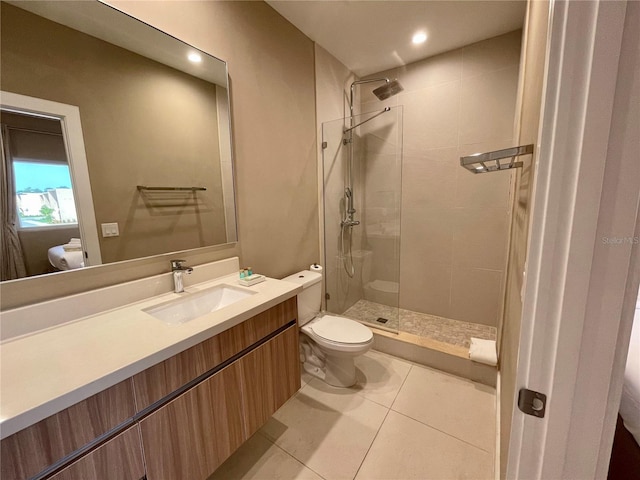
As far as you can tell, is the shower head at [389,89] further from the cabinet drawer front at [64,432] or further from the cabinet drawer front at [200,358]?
the cabinet drawer front at [64,432]

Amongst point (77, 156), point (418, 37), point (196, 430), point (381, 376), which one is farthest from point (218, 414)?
point (418, 37)

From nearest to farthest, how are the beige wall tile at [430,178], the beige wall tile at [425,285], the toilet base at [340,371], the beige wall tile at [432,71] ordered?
1. the toilet base at [340,371]
2. the beige wall tile at [432,71]
3. the beige wall tile at [430,178]
4. the beige wall tile at [425,285]

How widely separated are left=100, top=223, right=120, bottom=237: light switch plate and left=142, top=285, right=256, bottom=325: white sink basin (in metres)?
0.37

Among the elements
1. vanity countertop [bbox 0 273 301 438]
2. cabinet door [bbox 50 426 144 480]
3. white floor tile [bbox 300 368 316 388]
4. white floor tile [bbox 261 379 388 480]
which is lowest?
white floor tile [bbox 261 379 388 480]

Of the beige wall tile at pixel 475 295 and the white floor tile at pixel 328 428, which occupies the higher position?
the beige wall tile at pixel 475 295

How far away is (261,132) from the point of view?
182 cm

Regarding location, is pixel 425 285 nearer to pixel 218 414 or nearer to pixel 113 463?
pixel 218 414

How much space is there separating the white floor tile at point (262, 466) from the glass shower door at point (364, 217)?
1.30 metres

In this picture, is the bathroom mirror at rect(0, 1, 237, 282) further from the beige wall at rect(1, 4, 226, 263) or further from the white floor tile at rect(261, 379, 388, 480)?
the white floor tile at rect(261, 379, 388, 480)

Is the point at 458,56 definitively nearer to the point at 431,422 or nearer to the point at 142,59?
the point at 142,59

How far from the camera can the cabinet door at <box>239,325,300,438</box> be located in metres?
1.19

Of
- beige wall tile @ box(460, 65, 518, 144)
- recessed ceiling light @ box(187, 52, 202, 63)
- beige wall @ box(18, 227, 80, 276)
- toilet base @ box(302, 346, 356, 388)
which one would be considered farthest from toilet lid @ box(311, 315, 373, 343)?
beige wall tile @ box(460, 65, 518, 144)

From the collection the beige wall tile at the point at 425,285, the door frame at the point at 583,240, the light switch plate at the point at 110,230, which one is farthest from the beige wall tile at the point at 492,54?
the light switch plate at the point at 110,230

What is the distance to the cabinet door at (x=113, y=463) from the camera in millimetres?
723
